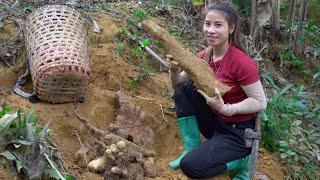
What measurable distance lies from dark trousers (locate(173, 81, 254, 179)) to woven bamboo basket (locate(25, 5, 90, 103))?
0.58 m

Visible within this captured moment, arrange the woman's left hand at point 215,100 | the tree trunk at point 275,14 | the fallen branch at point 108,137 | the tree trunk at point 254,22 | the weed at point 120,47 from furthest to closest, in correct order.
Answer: the tree trunk at point 275,14 < the tree trunk at point 254,22 < the weed at point 120,47 < the fallen branch at point 108,137 < the woman's left hand at point 215,100

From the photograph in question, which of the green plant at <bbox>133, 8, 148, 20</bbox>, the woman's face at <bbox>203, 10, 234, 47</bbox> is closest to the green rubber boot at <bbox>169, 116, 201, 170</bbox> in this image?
the woman's face at <bbox>203, 10, 234, 47</bbox>

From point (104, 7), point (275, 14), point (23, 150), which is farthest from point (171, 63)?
point (275, 14)

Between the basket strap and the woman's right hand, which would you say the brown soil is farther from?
the woman's right hand

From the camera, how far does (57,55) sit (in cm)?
286

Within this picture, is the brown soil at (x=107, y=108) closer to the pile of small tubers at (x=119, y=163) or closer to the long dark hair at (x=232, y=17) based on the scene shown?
the pile of small tubers at (x=119, y=163)

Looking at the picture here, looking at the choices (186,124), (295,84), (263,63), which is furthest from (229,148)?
(295,84)

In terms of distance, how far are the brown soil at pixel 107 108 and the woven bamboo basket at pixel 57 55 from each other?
112 mm

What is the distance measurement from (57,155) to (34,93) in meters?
0.80

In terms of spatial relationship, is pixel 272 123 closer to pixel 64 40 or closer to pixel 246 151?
pixel 246 151

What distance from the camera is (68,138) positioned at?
2.82 meters

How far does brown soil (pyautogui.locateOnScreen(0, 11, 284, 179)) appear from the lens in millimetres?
2777

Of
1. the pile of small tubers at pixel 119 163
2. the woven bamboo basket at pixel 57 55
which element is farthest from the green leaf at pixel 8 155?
the woven bamboo basket at pixel 57 55

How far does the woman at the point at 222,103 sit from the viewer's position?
254cm
